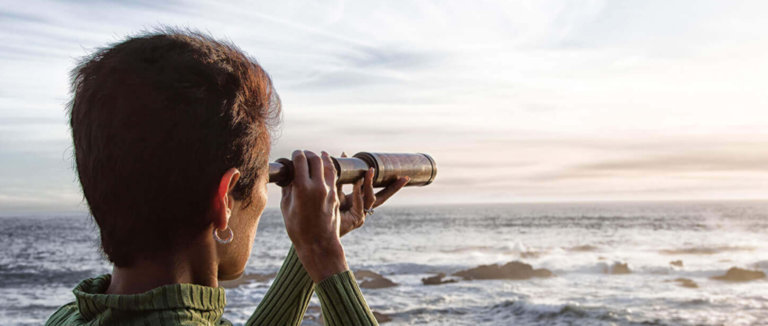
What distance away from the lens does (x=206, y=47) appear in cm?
136

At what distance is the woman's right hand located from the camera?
1.50m

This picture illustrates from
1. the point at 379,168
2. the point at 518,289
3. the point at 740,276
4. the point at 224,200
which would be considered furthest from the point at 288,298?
the point at 740,276

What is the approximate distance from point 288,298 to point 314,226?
600 millimetres

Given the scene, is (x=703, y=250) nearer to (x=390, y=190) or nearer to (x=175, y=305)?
(x=390, y=190)

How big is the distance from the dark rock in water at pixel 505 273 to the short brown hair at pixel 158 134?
17.3 meters

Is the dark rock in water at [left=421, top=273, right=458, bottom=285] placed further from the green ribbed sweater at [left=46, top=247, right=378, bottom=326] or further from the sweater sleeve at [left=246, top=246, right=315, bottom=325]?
the green ribbed sweater at [left=46, top=247, right=378, bottom=326]

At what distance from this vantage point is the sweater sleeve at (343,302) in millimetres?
1453

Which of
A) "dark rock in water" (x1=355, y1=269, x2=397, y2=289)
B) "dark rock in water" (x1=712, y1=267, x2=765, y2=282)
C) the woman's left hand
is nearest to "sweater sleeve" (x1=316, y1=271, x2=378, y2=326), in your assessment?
the woman's left hand

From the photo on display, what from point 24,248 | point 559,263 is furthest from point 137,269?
point 24,248

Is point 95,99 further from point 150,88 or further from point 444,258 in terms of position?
point 444,258

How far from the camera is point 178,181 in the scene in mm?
1275

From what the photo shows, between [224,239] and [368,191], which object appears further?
[368,191]

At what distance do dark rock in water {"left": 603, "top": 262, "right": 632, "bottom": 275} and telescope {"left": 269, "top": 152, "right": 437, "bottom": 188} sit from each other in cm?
1960

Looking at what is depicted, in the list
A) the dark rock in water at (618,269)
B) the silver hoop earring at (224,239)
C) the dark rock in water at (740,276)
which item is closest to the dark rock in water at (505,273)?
the dark rock in water at (618,269)
